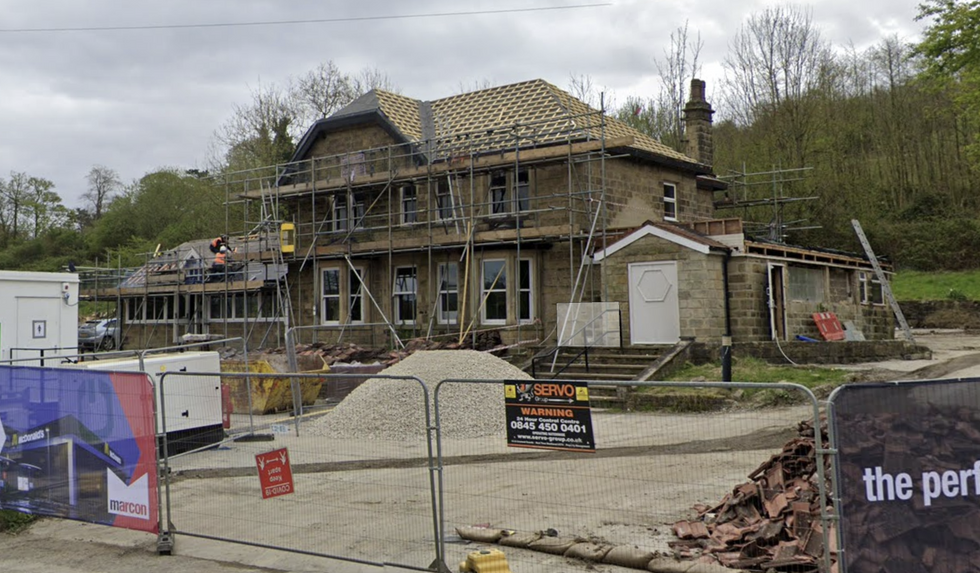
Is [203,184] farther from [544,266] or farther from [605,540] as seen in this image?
[605,540]

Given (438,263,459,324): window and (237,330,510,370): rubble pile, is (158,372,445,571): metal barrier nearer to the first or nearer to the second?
(237,330,510,370): rubble pile

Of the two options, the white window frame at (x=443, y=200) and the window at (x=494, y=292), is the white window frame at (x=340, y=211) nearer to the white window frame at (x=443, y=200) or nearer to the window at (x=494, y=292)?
the white window frame at (x=443, y=200)

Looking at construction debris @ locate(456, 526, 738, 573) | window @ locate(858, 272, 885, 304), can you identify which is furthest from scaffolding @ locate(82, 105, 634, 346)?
construction debris @ locate(456, 526, 738, 573)

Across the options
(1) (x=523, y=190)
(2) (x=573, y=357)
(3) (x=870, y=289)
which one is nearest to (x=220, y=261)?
(1) (x=523, y=190)

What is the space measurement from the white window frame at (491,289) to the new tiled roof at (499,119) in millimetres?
3531

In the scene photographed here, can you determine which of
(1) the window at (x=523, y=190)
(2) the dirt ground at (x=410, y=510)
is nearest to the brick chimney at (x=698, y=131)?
(1) the window at (x=523, y=190)

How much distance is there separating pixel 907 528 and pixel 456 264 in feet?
70.3

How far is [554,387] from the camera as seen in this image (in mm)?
6496

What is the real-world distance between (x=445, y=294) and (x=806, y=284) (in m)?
10.6

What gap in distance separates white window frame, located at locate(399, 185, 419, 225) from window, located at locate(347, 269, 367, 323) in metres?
2.28

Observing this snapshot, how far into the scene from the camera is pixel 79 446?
826cm

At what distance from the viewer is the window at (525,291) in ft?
80.1

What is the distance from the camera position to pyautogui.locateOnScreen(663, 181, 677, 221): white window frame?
2722 cm

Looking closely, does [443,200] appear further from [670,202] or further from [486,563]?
[486,563]
